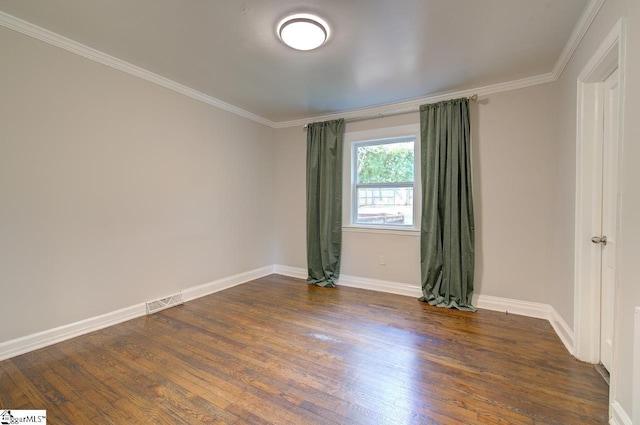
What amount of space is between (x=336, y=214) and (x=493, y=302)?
2.27 meters

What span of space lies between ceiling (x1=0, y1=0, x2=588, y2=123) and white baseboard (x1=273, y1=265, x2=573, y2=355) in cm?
247

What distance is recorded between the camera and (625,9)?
4.95 feet

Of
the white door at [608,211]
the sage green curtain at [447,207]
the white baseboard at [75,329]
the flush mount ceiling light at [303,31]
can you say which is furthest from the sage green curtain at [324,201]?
the white door at [608,211]

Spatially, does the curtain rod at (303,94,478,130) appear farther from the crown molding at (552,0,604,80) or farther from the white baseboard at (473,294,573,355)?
the white baseboard at (473,294,573,355)

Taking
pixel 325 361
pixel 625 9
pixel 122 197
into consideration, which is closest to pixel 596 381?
pixel 325 361

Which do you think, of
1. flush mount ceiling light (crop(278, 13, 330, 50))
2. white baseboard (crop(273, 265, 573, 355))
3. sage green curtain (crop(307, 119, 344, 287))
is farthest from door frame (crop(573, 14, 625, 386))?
sage green curtain (crop(307, 119, 344, 287))

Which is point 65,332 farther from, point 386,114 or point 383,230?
point 386,114

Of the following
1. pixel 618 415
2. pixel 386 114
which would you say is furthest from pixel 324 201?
pixel 618 415

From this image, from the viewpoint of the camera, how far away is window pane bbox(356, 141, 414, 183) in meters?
3.84

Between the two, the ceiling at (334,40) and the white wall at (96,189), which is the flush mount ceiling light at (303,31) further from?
the white wall at (96,189)

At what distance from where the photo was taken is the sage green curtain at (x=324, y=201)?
4.18 metres

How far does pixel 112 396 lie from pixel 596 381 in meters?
3.21

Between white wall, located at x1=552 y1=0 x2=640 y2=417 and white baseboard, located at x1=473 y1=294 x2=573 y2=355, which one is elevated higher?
white wall, located at x1=552 y1=0 x2=640 y2=417

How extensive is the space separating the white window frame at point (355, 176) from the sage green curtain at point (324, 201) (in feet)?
0.33
